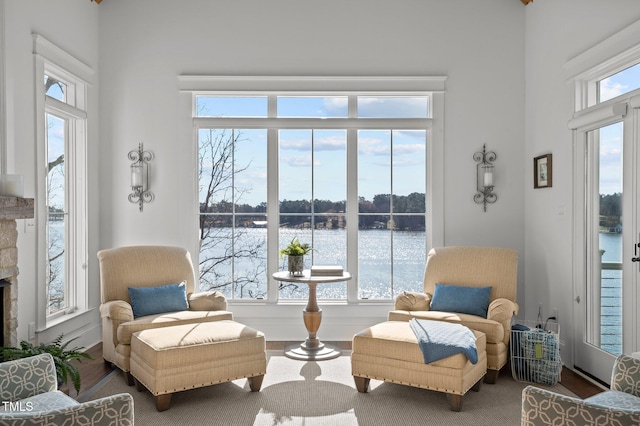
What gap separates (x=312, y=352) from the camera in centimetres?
434

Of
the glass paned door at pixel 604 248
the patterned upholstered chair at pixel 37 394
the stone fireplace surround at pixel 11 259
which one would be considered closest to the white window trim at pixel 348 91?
the glass paned door at pixel 604 248

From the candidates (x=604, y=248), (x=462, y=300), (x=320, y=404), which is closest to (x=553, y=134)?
(x=604, y=248)

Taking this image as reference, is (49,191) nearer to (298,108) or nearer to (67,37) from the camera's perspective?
(67,37)

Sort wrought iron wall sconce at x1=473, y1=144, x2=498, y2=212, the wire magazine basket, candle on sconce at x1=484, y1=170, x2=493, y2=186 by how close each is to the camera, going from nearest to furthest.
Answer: the wire magazine basket < candle on sconce at x1=484, y1=170, x2=493, y2=186 < wrought iron wall sconce at x1=473, y1=144, x2=498, y2=212

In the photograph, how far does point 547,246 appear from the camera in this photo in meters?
4.53

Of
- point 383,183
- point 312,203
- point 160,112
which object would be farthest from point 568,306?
point 160,112

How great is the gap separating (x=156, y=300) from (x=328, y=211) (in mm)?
1841

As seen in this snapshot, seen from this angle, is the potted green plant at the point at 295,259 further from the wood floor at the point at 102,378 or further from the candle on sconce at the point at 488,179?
the candle on sconce at the point at 488,179

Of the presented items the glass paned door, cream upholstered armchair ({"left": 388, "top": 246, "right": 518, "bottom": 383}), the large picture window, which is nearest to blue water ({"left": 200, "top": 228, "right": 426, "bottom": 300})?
cream upholstered armchair ({"left": 388, "top": 246, "right": 518, "bottom": 383})

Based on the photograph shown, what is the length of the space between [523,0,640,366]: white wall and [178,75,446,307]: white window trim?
32.8 inches

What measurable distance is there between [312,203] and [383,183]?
28.6 inches

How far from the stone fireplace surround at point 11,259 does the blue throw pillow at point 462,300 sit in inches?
121

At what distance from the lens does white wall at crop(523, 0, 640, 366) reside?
13.0ft

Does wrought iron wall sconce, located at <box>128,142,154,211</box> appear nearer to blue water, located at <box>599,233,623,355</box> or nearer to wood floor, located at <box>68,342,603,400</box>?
wood floor, located at <box>68,342,603,400</box>
